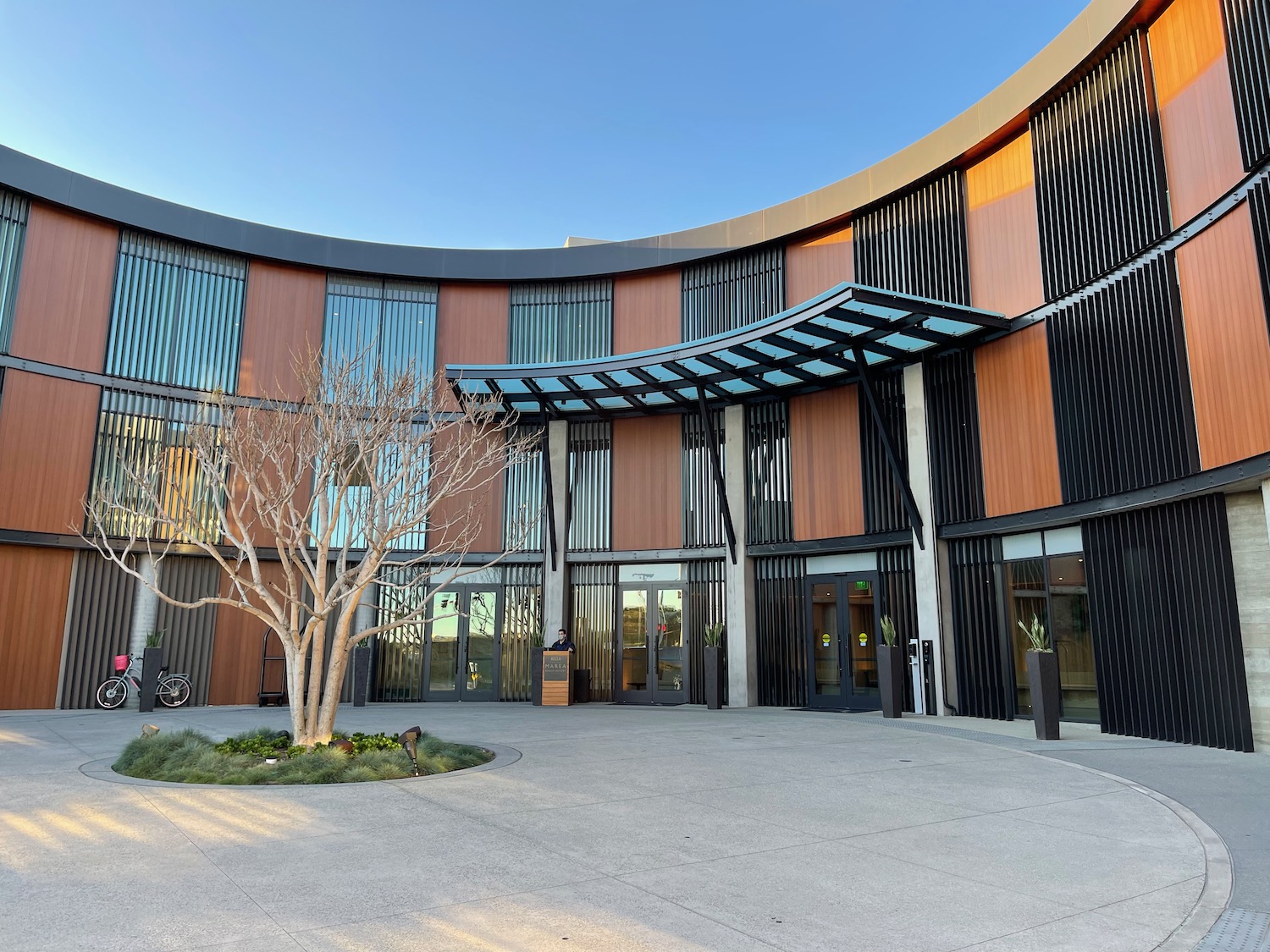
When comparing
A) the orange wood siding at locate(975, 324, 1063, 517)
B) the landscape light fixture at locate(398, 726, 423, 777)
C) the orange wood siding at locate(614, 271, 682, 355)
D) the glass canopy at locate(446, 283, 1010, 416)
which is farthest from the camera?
the orange wood siding at locate(614, 271, 682, 355)

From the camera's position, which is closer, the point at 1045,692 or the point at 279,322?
the point at 1045,692

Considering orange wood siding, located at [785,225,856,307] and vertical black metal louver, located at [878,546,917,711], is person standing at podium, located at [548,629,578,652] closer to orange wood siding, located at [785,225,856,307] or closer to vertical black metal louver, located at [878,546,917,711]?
vertical black metal louver, located at [878,546,917,711]

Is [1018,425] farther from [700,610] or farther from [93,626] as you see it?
[93,626]

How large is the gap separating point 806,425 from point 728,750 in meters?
9.07

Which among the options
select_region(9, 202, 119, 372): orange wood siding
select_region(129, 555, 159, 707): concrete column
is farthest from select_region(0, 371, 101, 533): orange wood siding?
select_region(129, 555, 159, 707): concrete column

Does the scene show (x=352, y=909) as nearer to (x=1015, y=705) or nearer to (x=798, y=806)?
(x=798, y=806)

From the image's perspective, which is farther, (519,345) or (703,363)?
(519,345)

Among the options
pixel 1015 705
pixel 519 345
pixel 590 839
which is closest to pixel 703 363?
pixel 519 345

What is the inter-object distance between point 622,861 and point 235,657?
52.2 ft

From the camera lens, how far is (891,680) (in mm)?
15031

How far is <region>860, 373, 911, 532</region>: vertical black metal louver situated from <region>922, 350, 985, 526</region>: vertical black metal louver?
64 centimetres

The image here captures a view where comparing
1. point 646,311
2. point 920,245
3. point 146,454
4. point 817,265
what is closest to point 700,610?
point 646,311

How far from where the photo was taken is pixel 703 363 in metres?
16.9

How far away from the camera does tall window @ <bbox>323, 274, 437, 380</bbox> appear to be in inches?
803
